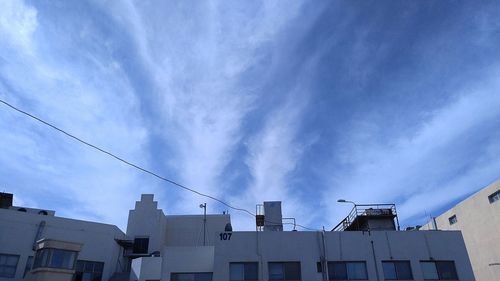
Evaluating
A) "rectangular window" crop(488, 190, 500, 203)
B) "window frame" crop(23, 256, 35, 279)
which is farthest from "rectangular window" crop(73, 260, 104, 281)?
"rectangular window" crop(488, 190, 500, 203)

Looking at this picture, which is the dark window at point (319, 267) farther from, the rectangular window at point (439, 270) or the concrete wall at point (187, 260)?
the concrete wall at point (187, 260)

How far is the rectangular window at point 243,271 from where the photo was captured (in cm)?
2858

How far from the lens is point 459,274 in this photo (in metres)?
29.3

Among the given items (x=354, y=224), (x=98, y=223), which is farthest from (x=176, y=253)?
(x=354, y=224)

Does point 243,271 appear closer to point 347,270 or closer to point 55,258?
point 347,270

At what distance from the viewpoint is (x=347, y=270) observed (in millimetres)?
29109

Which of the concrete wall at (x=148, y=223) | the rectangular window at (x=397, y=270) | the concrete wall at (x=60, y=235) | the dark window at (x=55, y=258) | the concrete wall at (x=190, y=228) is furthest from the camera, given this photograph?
the concrete wall at (x=190, y=228)

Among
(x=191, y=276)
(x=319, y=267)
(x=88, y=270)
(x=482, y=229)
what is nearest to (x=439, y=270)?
(x=319, y=267)

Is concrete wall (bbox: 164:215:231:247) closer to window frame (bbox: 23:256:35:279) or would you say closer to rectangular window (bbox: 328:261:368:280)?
window frame (bbox: 23:256:35:279)

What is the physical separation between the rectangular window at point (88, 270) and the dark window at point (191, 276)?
40.9ft

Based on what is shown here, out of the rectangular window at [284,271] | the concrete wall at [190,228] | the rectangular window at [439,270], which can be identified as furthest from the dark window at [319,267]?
the concrete wall at [190,228]

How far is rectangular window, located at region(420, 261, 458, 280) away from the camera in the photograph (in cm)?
2925

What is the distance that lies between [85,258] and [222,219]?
1634cm

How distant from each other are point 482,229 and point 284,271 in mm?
29504
